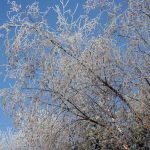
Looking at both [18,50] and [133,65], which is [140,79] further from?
[18,50]

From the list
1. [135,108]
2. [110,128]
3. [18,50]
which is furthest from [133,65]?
[18,50]

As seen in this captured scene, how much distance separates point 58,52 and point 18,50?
0.94m

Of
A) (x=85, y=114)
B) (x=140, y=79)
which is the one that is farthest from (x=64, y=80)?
(x=140, y=79)

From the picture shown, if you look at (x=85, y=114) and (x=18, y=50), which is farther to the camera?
(x=85, y=114)

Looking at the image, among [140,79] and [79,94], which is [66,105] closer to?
Answer: [79,94]

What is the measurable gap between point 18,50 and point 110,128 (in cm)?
278

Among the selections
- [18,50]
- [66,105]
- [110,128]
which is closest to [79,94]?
[66,105]

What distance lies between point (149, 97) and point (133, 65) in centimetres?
87

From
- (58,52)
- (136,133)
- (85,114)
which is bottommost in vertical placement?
(136,133)

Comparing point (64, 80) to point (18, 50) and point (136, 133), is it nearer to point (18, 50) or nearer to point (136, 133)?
point (18, 50)

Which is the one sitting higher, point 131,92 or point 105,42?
point 105,42

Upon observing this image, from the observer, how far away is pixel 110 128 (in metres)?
9.06

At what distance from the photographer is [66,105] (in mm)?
9281

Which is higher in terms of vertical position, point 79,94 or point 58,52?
point 58,52
